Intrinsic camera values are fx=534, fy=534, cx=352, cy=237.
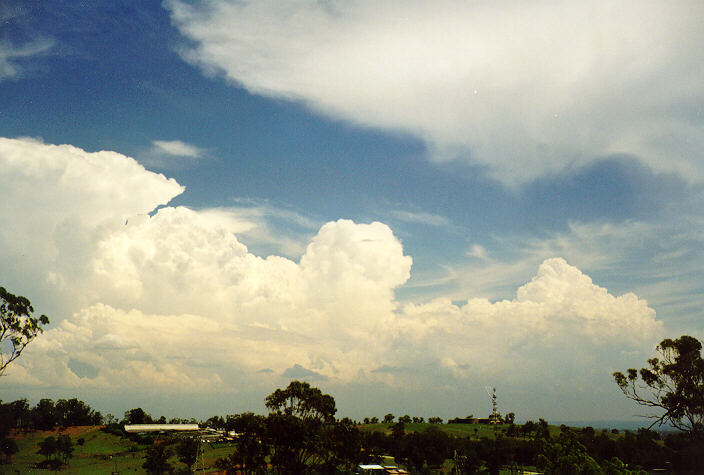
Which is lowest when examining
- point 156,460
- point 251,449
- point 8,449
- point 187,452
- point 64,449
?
point 64,449

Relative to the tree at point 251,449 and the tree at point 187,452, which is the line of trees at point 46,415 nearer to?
the tree at point 187,452

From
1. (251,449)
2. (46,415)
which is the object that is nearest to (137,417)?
(46,415)

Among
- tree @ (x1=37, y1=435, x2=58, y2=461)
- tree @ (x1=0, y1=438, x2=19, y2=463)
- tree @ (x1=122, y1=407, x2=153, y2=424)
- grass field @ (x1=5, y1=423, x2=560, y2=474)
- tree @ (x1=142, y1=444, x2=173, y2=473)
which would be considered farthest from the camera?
tree @ (x1=122, y1=407, x2=153, y2=424)

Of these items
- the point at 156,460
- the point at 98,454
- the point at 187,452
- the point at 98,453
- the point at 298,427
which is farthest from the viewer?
the point at 98,453

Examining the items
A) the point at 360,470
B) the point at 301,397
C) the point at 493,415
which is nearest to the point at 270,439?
the point at 301,397

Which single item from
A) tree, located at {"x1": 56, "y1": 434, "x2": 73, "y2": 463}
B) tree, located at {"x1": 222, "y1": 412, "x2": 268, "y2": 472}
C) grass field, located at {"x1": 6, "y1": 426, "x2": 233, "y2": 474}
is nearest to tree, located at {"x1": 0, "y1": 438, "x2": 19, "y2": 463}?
grass field, located at {"x1": 6, "y1": 426, "x2": 233, "y2": 474}

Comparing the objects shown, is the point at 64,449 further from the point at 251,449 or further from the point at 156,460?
the point at 251,449

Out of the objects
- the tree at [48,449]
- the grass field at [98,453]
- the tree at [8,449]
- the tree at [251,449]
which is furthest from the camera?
the tree at [48,449]

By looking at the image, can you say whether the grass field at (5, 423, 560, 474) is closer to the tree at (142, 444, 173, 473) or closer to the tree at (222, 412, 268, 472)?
the tree at (142, 444, 173, 473)

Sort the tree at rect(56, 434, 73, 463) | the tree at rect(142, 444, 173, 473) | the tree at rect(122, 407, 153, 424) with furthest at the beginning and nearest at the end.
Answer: the tree at rect(122, 407, 153, 424)
the tree at rect(56, 434, 73, 463)
the tree at rect(142, 444, 173, 473)

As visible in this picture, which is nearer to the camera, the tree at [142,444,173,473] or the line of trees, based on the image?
the tree at [142,444,173,473]

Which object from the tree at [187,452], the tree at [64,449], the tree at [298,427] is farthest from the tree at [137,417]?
the tree at [298,427]

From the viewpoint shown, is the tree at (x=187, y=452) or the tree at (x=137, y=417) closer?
the tree at (x=187, y=452)

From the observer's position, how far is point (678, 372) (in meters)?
59.5
